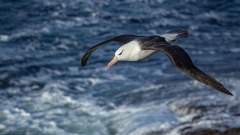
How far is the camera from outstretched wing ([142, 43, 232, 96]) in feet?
23.4

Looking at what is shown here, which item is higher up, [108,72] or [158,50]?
[158,50]

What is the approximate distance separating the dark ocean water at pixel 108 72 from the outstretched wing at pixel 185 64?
2644 mm

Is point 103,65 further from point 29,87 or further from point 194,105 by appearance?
point 194,105

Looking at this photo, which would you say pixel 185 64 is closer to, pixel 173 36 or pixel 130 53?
pixel 130 53

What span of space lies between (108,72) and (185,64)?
7096 mm

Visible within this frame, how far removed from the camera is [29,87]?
13.4 metres

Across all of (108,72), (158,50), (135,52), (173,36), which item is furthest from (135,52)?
(108,72)

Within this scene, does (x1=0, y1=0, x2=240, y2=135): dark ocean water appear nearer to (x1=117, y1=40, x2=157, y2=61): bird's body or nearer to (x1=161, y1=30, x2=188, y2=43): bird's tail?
(x1=161, y1=30, x2=188, y2=43): bird's tail

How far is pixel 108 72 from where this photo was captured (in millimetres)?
14625

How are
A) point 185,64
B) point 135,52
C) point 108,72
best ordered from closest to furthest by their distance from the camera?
point 185,64, point 135,52, point 108,72

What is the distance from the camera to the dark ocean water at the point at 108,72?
456 inches

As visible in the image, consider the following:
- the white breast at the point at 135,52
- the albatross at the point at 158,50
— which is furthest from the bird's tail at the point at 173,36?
the white breast at the point at 135,52

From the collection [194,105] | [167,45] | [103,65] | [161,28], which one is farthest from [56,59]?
[167,45]

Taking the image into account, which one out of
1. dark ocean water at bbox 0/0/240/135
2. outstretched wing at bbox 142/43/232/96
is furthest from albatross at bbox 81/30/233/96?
dark ocean water at bbox 0/0/240/135
